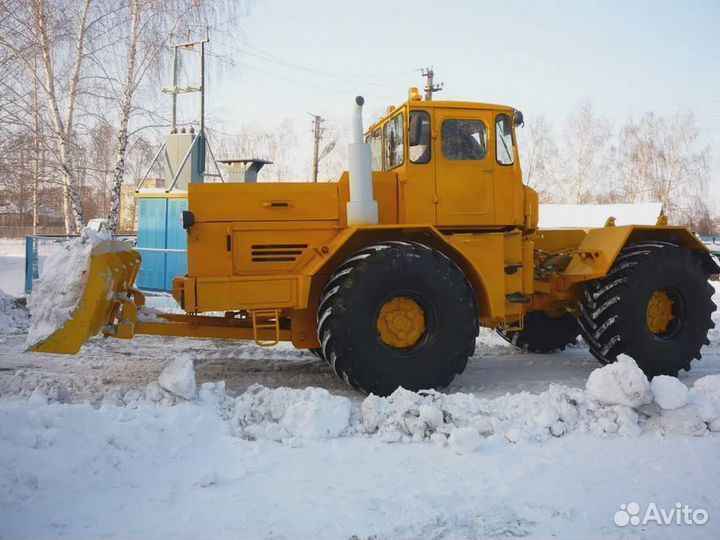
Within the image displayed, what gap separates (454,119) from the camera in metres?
6.00

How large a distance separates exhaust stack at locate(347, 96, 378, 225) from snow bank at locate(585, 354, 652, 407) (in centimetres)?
236

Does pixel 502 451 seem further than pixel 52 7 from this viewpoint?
No

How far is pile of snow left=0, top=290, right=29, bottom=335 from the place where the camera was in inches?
356

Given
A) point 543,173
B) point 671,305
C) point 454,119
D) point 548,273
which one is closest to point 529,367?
point 548,273

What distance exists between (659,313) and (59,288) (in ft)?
19.7

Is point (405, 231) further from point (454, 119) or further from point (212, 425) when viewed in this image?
point (212, 425)

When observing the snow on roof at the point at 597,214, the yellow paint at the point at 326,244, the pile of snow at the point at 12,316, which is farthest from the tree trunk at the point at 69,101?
the snow on roof at the point at 597,214

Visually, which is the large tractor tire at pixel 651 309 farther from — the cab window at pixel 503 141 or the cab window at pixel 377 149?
the cab window at pixel 377 149

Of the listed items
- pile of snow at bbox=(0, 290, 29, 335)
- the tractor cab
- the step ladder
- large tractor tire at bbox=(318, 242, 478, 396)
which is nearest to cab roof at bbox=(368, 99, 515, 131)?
the tractor cab

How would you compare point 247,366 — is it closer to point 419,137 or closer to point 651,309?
point 419,137

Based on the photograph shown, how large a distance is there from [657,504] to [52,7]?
52.1 feet

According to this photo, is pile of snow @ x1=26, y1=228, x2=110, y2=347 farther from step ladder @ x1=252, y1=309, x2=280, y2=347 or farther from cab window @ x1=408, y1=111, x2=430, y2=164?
cab window @ x1=408, y1=111, x2=430, y2=164

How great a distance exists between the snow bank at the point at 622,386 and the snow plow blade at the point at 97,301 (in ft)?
13.5

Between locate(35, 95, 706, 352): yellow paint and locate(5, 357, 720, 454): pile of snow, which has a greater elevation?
locate(35, 95, 706, 352): yellow paint
